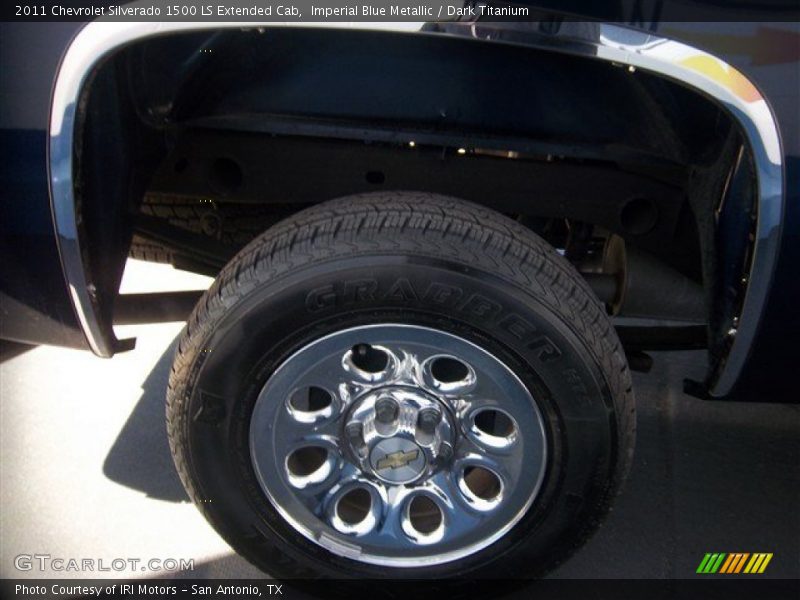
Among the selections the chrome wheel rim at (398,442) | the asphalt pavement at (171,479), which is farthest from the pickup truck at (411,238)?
the asphalt pavement at (171,479)

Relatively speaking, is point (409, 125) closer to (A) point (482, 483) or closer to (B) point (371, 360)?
(B) point (371, 360)

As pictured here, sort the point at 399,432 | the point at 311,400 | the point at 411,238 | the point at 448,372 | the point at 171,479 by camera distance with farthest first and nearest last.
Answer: the point at 171,479 < the point at 311,400 < the point at 448,372 < the point at 399,432 < the point at 411,238

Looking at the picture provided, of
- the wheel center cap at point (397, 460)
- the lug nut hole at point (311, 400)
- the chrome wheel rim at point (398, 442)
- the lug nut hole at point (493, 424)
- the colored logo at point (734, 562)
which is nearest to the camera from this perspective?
the chrome wheel rim at point (398, 442)

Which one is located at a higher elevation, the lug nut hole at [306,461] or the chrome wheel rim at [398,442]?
the chrome wheel rim at [398,442]

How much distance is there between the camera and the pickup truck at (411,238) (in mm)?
1705

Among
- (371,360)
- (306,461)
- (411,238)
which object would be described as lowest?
(306,461)

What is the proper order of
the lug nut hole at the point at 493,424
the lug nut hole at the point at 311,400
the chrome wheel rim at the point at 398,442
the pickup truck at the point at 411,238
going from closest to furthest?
1. the pickup truck at the point at 411,238
2. the chrome wheel rim at the point at 398,442
3. the lug nut hole at the point at 311,400
4. the lug nut hole at the point at 493,424

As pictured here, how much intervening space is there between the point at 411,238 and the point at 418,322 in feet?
0.62

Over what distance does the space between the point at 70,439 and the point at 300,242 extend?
4.79 feet

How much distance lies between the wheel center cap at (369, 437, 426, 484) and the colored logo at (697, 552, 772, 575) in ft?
3.04

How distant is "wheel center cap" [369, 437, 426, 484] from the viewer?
1.96 metres

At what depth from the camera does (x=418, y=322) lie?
1.81m

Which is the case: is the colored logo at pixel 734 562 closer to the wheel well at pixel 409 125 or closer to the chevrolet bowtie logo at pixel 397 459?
the wheel well at pixel 409 125

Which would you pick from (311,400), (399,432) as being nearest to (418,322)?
(399,432)
